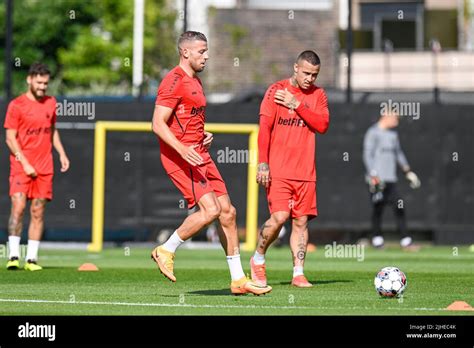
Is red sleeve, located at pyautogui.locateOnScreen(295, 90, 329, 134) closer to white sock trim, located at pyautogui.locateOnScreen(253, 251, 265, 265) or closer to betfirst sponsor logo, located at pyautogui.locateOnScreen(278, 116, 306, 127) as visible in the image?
betfirst sponsor logo, located at pyautogui.locateOnScreen(278, 116, 306, 127)

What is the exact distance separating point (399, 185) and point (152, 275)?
9060mm

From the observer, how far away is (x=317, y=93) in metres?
13.1

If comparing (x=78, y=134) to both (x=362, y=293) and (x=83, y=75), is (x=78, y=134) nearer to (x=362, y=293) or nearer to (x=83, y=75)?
(x=362, y=293)

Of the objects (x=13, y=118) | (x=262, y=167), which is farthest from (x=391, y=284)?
(x=13, y=118)

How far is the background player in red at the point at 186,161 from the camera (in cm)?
1152

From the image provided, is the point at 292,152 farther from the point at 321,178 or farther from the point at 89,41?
the point at 89,41

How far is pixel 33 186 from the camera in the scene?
51.3ft

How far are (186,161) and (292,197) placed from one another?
A: 6.35ft

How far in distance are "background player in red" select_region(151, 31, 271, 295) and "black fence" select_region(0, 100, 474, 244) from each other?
10875 mm

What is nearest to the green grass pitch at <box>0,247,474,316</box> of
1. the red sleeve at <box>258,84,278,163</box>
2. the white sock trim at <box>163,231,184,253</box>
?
the white sock trim at <box>163,231,184,253</box>

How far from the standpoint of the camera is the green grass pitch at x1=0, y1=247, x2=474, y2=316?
10469mm
